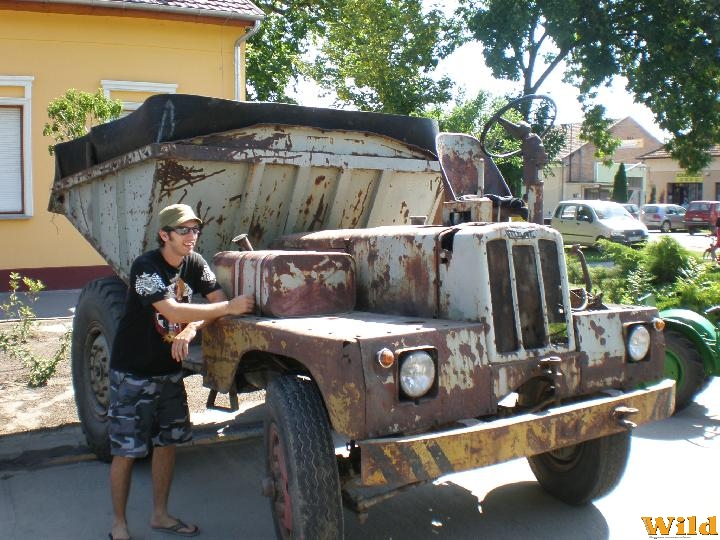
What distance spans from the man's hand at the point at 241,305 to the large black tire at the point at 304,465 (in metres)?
0.56

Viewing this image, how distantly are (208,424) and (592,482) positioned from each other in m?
3.10

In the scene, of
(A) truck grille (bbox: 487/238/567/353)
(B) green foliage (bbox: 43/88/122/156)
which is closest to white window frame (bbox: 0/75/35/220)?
(B) green foliage (bbox: 43/88/122/156)

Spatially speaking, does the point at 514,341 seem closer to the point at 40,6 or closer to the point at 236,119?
the point at 236,119

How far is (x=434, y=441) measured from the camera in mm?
3256

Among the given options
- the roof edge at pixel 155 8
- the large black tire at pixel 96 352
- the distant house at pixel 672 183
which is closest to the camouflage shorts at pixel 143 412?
the large black tire at pixel 96 352

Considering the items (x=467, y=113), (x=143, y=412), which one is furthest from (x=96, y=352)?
(x=467, y=113)

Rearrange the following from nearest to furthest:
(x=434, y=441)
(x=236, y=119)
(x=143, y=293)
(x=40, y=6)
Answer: (x=434, y=441) < (x=143, y=293) < (x=236, y=119) < (x=40, y=6)

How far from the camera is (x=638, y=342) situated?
4.15 m

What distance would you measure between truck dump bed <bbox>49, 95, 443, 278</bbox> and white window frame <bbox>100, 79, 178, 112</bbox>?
7.52 meters

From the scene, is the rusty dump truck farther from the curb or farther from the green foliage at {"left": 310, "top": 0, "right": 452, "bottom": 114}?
the green foliage at {"left": 310, "top": 0, "right": 452, "bottom": 114}

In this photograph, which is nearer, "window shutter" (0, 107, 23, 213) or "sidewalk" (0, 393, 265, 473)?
"sidewalk" (0, 393, 265, 473)

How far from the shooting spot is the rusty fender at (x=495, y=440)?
3201mm

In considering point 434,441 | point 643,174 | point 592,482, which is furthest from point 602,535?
point 643,174

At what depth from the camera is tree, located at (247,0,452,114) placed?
2184cm
